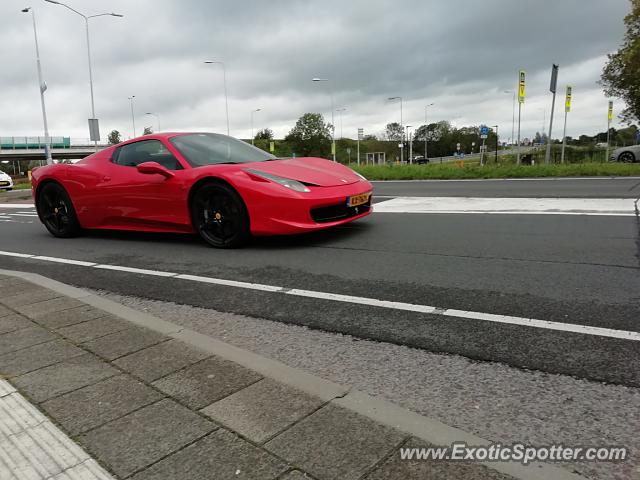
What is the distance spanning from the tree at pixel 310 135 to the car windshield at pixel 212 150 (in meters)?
85.1

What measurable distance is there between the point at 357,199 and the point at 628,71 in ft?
99.4

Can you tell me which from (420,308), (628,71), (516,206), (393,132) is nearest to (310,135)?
(393,132)

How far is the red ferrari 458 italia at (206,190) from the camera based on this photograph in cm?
512

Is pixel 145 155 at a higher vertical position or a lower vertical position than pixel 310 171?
higher

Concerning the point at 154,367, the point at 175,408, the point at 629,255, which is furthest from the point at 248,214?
the point at 629,255

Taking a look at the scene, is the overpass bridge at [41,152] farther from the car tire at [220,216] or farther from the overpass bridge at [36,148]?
the car tire at [220,216]

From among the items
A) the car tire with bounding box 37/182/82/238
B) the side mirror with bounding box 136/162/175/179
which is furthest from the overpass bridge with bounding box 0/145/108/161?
the side mirror with bounding box 136/162/175/179

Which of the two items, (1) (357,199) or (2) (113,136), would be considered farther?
(2) (113,136)

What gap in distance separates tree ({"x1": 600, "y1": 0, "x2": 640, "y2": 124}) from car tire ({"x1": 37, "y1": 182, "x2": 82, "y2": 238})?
29485 millimetres

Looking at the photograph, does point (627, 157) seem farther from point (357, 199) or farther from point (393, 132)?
point (393, 132)

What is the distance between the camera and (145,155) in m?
6.16

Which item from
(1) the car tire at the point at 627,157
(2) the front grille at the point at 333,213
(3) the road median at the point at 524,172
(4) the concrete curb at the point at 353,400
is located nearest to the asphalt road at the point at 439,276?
(2) the front grille at the point at 333,213

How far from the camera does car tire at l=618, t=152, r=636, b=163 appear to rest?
23413 millimetres

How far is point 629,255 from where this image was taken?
427cm
